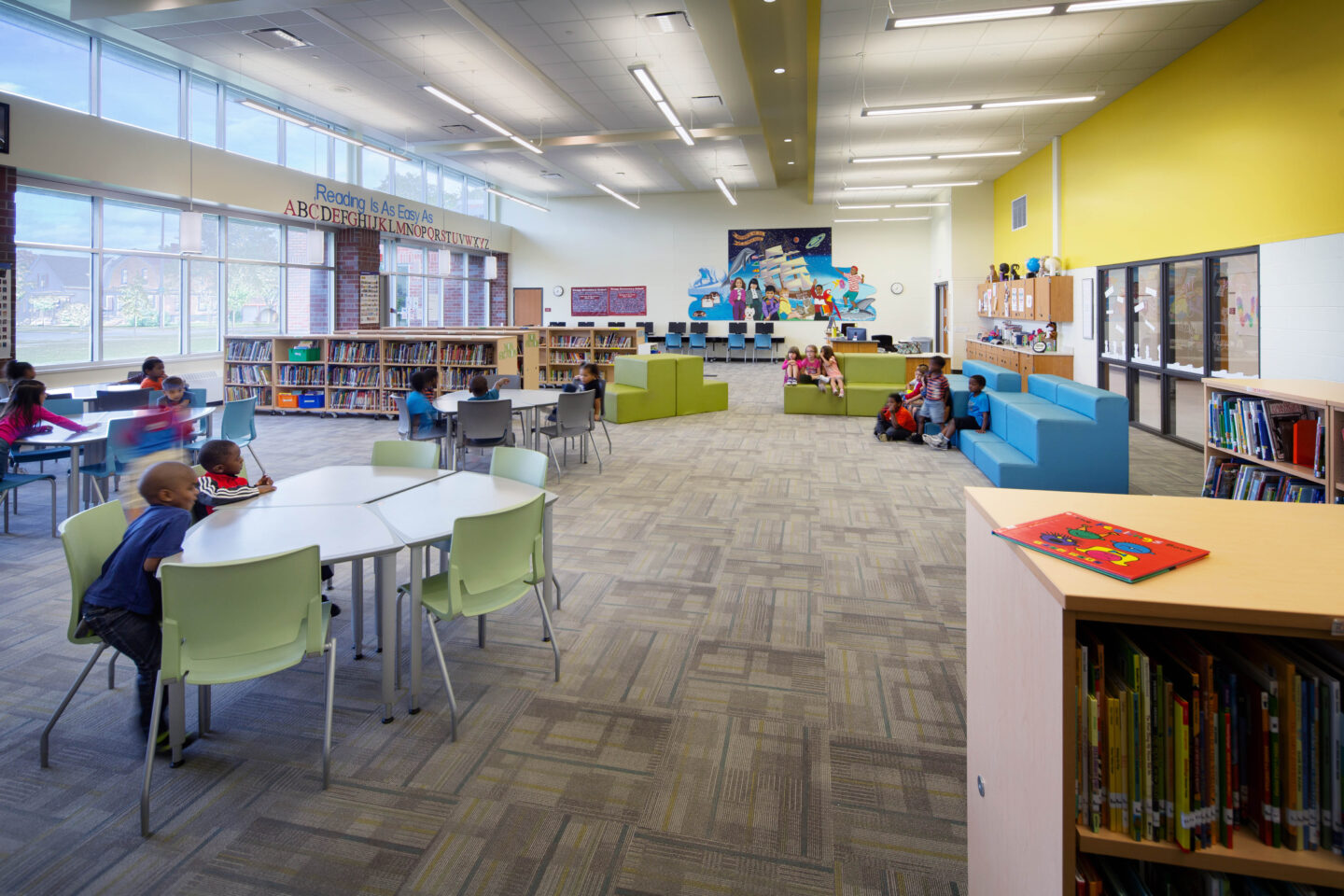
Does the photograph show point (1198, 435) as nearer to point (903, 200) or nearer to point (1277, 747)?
A: point (1277, 747)

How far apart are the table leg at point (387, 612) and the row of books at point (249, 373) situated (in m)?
9.83

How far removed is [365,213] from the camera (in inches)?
514

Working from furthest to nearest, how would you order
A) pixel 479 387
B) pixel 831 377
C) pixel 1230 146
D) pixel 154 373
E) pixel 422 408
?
1. pixel 831 377
2. pixel 154 373
3. pixel 1230 146
4. pixel 422 408
5. pixel 479 387

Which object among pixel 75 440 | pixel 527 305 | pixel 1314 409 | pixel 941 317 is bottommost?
pixel 75 440

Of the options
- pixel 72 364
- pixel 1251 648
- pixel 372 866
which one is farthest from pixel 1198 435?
pixel 72 364

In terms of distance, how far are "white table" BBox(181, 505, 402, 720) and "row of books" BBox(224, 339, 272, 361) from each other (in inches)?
364

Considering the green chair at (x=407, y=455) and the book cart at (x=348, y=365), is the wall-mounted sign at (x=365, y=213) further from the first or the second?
the green chair at (x=407, y=455)

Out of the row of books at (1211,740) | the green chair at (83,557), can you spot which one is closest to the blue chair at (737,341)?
the green chair at (83,557)

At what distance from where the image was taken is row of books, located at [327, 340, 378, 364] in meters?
10.7

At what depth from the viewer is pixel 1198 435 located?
7.72 meters

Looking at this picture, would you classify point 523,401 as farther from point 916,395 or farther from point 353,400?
point 353,400

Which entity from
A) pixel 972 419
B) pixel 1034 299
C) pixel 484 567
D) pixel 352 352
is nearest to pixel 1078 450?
pixel 972 419

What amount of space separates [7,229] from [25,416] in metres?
4.51

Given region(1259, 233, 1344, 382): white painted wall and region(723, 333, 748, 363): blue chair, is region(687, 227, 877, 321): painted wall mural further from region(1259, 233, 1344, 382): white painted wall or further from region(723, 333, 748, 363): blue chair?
region(1259, 233, 1344, 382): white painted wall
